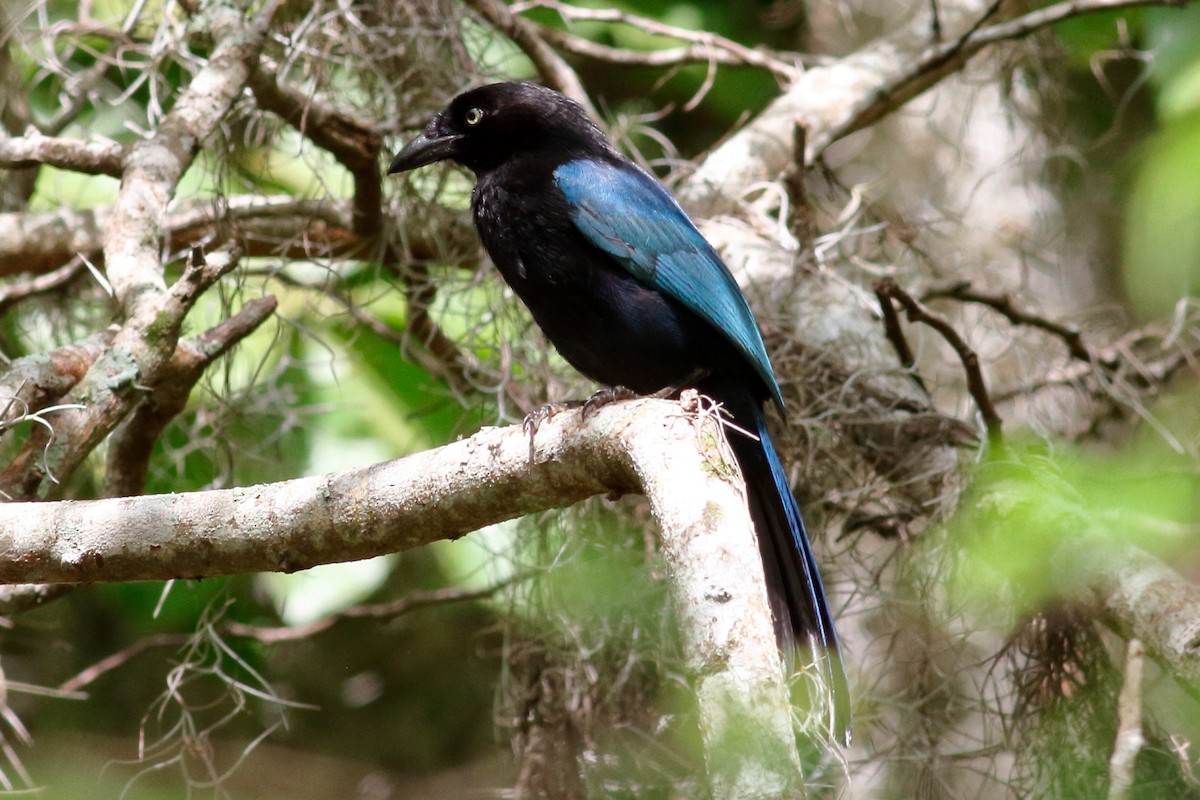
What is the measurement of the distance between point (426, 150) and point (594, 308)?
817 mm

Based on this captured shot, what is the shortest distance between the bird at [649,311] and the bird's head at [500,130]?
7.5 inches

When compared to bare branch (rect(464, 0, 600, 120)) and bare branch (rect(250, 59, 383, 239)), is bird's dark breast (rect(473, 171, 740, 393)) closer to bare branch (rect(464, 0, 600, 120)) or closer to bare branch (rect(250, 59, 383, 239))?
bare branch (rect(250, 59, 383, 239))

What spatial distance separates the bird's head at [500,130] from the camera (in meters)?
3.52

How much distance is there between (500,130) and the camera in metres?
3.53

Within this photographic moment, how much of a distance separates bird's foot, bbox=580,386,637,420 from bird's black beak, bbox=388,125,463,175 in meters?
1.12

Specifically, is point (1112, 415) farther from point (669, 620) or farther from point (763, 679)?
point (763, 679)

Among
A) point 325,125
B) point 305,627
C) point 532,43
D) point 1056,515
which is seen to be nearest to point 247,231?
point 325,125

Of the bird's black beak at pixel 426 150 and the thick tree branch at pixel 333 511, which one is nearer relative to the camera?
the thick tree branch at pixel 333 511

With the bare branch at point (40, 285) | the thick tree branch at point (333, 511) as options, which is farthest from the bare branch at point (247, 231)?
the thick tree branch at point (333, 511)

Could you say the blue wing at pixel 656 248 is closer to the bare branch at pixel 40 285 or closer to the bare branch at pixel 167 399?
the bare branch at pixel 167 399

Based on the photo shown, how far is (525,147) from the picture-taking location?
138 inches

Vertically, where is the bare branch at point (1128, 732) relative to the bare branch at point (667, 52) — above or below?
below

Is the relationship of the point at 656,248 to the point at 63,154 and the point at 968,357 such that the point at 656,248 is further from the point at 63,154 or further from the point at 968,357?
the point at 63,154

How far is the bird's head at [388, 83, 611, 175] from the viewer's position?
3.52 m
